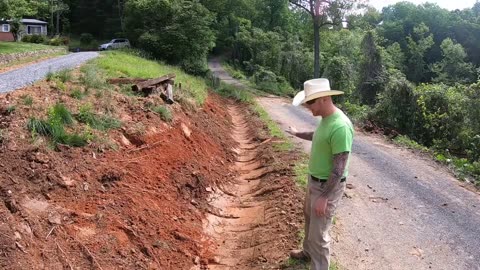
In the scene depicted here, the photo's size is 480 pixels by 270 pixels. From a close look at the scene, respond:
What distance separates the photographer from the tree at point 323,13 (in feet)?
103

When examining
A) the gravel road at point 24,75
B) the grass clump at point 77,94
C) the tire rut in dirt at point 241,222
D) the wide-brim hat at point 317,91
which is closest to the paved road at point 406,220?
the tire rut in dirt at point 241,222

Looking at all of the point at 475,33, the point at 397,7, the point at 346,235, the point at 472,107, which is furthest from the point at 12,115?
the point at 397,7

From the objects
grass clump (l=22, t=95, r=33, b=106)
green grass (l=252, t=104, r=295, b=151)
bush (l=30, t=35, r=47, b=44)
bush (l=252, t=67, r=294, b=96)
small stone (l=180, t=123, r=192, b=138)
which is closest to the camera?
grass clump (l=22, t=95, r=33, b=106)

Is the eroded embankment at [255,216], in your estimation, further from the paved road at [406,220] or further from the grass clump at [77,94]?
the grass clump at [77,94]

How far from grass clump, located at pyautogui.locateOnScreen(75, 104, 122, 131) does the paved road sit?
409 cm

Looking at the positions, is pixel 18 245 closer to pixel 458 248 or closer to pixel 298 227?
pixel 298 227

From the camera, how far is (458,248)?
18.2ft

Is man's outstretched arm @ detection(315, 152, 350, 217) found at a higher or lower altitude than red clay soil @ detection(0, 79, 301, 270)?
higher

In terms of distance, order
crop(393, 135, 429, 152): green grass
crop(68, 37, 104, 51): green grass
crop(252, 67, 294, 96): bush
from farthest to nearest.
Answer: crop(68, 37, 104, 51): green grass < crop(252, 67, 294, 96): bush < crop(393, 135, 429, 152): green grass

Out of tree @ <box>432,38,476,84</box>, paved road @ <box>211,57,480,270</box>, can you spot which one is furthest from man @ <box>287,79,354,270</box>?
tree @ <box>432,38,476,84</box>

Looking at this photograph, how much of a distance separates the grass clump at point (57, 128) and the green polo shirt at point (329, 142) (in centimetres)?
380

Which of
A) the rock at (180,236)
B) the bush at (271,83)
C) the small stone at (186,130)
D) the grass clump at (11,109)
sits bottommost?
the bush at (271,83)

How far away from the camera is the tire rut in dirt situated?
594 cm

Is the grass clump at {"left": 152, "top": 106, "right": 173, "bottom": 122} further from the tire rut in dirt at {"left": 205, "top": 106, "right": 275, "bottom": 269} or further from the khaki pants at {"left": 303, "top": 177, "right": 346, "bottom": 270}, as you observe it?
the khaki pants at {"left": 303, "top": 177, "right": 346, "bottom": 270}
